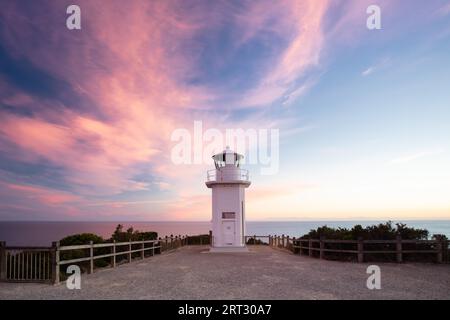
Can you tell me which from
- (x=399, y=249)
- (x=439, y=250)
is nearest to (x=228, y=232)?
(x=399, y=249)

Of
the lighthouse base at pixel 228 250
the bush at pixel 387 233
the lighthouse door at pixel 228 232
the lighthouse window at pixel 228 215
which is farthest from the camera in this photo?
the lighthouse window at pixel 228 215

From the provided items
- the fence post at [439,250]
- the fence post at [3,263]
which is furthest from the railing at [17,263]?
the fence post at [439,250]

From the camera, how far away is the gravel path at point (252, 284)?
827cm

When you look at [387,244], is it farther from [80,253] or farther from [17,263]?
[17,263]

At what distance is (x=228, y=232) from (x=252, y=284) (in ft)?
43.2

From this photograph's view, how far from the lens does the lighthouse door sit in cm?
2267

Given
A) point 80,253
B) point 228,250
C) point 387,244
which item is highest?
point 387,244

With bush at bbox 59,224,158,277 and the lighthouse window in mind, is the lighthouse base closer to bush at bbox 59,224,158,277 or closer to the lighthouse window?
the lighthouse window

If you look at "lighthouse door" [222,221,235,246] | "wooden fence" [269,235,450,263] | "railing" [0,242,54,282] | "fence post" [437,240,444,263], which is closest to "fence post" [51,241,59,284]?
"railing" [0,242,54,282]

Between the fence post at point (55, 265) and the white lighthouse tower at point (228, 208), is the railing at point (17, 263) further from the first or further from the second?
the white lighthouse tower at point (228, 208)

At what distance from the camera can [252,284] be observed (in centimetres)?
962

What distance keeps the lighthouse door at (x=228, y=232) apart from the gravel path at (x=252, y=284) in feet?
31.5
